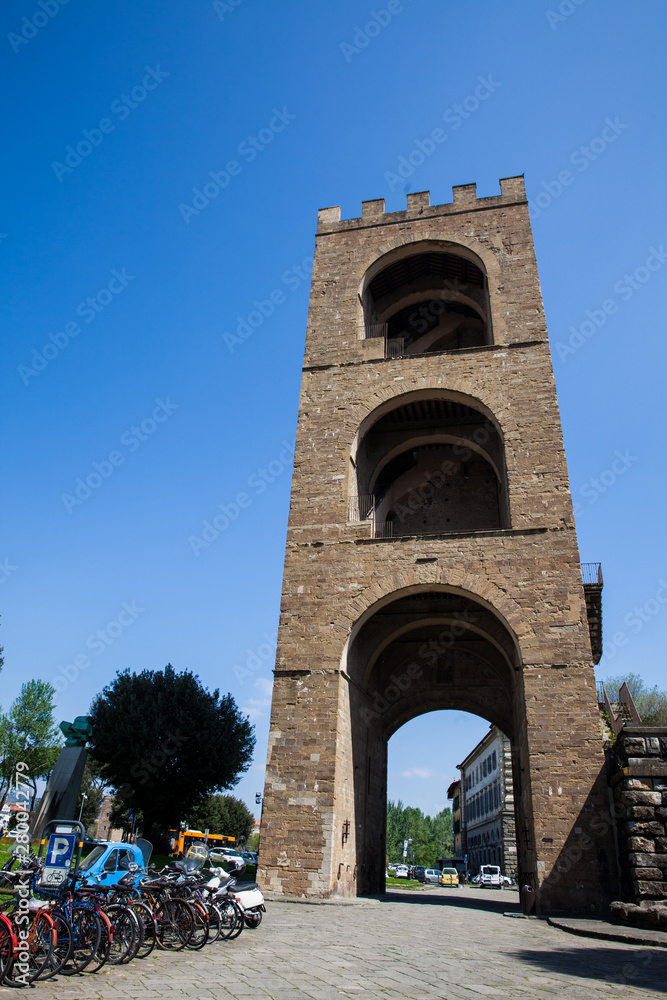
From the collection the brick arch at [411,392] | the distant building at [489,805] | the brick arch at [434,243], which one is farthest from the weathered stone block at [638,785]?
the distant building at [489,805]

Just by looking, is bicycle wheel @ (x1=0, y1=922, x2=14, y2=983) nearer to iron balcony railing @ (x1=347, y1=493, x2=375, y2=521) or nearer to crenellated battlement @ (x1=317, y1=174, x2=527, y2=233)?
iron balcony railing @ (x1=347, y1=493, x2=375, y2=521)

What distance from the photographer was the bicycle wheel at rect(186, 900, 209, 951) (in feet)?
23.1

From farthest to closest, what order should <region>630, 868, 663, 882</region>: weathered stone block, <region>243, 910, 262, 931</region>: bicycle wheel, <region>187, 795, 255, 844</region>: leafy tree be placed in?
<region>187, 795, 255, 844</region>: leafy tree → <region>630, 868, 663, 882</region>: weathered stone block → <region>243, 910, 262, 931</region>: bicycle wheel

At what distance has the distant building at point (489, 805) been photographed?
35.4 m

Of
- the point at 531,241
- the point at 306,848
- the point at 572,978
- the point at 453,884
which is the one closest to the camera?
the point at 572,978

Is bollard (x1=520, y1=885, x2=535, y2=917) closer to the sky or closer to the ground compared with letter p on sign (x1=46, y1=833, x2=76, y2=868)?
closer to the ground

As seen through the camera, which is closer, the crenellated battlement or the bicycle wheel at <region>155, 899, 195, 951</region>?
the bicycle wheel at <region>155, 899, 195, 951</region>

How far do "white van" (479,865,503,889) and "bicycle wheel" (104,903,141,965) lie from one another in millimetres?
32196

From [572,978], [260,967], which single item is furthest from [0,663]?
[572,978]

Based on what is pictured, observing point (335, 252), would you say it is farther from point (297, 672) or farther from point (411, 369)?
point (297, 672)

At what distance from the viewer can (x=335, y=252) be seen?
63.7 feet

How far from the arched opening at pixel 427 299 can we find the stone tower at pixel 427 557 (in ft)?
0.22

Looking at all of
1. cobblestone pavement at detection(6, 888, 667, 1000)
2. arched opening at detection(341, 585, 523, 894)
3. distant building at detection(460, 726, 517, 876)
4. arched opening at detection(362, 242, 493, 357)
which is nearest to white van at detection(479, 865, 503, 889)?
distant building at detection(460, 726, 517, 876)

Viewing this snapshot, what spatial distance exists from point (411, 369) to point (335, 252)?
18.0ft
